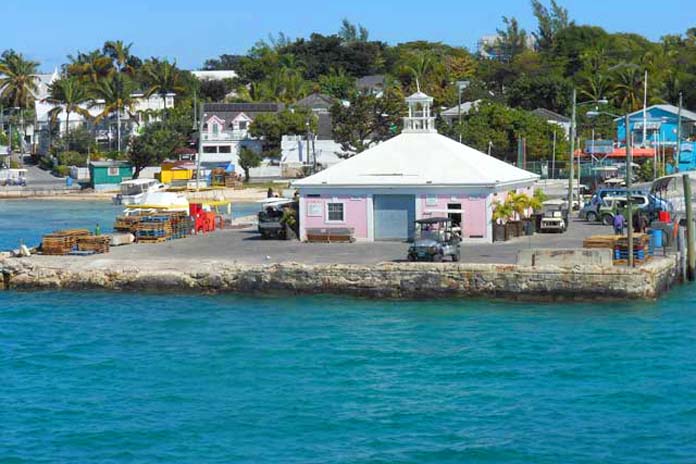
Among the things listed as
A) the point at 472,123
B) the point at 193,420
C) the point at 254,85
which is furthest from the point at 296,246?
the point at 254,85

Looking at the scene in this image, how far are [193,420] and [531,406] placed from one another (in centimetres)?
695

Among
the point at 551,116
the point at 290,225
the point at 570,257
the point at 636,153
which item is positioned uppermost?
the point at 551,116

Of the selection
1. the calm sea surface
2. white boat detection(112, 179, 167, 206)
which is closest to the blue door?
the calm sea surface

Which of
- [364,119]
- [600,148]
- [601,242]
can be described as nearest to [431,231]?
[601,242]

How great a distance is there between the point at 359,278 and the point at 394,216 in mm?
6946

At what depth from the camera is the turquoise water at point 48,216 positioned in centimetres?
6353

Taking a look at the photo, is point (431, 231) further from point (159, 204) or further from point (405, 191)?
point (159, 204)

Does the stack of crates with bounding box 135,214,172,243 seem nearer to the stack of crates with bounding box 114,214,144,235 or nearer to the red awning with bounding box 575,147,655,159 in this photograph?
the stack of crates with bounding box 114,214,144,235

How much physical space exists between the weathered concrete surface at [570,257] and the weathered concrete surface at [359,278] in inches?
6.9

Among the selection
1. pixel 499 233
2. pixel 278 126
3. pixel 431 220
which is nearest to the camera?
pixel 431 220

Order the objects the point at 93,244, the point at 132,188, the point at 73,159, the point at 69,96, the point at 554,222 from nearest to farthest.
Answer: the point at 93,244 < the point at 554,222 < the point at 132,188 < the point at 73,159 < the point at 69,96

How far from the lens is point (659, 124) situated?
94.6 m

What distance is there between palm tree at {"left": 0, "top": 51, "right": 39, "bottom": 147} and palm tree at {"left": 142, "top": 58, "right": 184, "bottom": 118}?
11.3m

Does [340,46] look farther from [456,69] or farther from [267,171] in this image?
[267,171]
